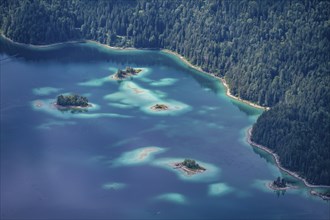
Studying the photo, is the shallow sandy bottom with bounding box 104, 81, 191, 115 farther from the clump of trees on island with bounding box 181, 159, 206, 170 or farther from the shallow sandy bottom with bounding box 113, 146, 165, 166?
the clump of trees on island with bounding box 181, 159, 206, 170

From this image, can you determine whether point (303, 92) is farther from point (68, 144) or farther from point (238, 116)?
point (68, 144)

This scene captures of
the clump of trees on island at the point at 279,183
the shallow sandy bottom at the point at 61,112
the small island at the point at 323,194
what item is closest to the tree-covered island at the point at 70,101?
the shallow sandy bottom at the point at 61,112

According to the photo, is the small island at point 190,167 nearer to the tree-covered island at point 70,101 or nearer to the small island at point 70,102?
the small island at point 70,102

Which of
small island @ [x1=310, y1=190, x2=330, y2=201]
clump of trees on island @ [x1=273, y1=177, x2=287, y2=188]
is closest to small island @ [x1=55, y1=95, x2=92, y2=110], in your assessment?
clump of trees on island @ [x1=273, y1=177, x2=287, y2=188]

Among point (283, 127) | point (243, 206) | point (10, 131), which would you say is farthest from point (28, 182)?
point (283, 127)

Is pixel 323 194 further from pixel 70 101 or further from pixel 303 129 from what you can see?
pixel 70 101

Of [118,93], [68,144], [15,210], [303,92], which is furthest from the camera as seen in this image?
[118,93]

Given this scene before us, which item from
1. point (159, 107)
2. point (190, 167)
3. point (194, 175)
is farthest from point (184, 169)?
point (159, 107)
